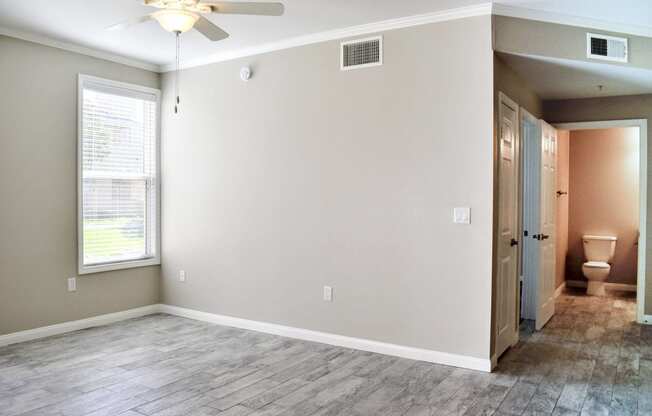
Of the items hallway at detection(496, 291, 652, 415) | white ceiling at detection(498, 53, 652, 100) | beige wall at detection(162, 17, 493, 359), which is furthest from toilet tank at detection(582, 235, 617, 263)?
beige wall at detection(162, 17, 493, 359)

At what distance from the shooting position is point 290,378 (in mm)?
3566

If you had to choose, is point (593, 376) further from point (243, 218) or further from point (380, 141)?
point (243, 218)

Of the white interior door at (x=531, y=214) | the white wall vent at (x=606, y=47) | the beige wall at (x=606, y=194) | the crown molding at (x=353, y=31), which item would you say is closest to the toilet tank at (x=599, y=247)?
the beige wall at (x=606, y=194)

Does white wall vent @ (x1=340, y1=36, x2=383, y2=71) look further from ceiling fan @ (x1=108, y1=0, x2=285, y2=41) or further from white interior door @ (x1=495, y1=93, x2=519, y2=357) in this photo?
ceiling fan @ (x1=108, y1=0, x2=285, y2=41)

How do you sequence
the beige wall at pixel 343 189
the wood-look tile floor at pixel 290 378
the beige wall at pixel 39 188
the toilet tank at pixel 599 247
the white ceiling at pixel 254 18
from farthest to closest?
the toilet tank at pixel 599 247, the beige wall at pixel 39 188, the beige wall at pixel 343 189, the white ceiling at pixel 254 18, the wood-look tile floor at pixel 290 378

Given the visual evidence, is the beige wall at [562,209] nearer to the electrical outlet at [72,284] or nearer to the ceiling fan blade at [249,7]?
the ceiling fan blade at [249,7]

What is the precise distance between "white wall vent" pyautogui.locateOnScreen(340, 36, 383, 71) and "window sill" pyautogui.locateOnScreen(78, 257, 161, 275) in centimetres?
292

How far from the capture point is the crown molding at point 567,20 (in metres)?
3.63

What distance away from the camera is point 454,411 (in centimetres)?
303

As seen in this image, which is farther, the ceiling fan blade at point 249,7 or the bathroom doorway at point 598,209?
the bathroom doorway at point 598,209

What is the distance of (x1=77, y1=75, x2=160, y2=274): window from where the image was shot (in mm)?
4926

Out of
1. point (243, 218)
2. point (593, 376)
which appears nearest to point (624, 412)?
point (593, 376)

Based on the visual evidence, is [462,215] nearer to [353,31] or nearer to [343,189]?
[343,189]

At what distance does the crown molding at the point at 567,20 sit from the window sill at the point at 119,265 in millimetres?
4090
